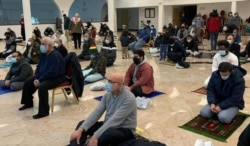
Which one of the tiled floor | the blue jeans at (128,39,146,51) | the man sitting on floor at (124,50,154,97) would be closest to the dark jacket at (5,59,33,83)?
the tiled floor

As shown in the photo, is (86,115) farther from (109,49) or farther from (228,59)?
(109,49)

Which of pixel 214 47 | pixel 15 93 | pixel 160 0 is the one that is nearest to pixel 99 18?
pixel 160 0

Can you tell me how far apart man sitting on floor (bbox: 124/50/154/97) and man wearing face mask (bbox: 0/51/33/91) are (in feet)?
6.75

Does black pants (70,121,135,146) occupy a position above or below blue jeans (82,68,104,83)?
below

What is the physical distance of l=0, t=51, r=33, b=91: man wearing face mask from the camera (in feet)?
17.7

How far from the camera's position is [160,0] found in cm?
1853

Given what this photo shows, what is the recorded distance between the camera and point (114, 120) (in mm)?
2709

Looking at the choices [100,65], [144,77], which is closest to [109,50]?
[100,65]

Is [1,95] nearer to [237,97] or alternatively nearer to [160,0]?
[237,97]

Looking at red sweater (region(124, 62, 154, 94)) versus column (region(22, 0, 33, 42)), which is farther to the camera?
column (region(22, 0, 33, 42))

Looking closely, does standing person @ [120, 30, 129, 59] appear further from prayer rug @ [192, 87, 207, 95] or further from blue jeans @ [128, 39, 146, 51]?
prayer rug @ [192, 87, 207, 95]

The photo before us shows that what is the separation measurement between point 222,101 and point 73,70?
2.39 m

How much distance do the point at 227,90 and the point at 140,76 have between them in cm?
161

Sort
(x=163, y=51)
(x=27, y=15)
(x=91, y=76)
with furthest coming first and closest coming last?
(x=27, y=15) < (x=163, y=51) < (x=91, y=76)
